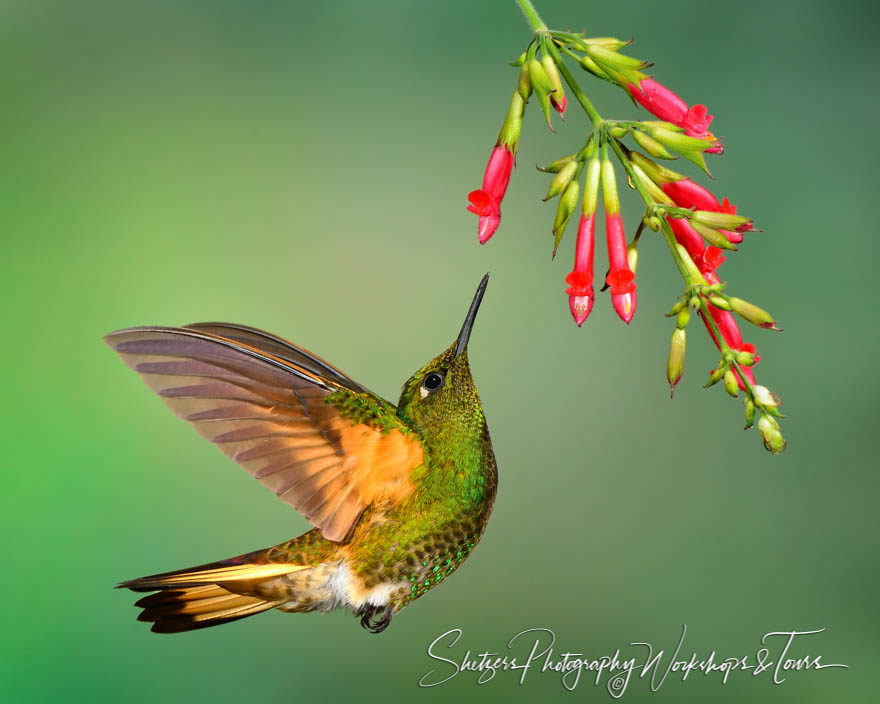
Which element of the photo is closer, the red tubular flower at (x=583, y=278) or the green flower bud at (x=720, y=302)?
the green flower bud at (x=720, y=302)

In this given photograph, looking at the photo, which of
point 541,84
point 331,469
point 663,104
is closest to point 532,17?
point 541,84

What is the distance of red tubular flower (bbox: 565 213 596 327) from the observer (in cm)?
67

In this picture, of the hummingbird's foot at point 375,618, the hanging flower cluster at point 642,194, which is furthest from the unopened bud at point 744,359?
the hummingbird's foot at point 375,618

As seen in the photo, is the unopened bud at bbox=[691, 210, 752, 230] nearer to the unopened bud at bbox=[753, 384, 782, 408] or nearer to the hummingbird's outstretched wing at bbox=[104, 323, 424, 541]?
the unopened bud at bbox=[753, 384, 782, 408]

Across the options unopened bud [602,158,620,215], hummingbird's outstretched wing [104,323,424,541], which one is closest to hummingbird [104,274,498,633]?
hummingbird's outstretched wing [104,323,424,541]

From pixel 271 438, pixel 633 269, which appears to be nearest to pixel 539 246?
pixel 633 269

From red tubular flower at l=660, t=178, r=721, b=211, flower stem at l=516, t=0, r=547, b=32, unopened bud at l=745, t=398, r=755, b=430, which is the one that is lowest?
unopened bud at l=745, t=398, r=755, b=430

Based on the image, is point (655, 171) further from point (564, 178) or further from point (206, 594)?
point (206, 594)

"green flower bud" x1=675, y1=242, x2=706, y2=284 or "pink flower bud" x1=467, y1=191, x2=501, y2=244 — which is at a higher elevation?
"pink flower bud" x1=467, y1=191, x2=501, y2=244

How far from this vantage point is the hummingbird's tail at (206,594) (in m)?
0.65

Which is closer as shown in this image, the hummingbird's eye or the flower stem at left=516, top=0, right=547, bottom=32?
the flower stem at left=516, top=0, right=547, bottom=32

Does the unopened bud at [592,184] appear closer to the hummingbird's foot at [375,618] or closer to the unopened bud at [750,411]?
the unopened bud at [750,411]

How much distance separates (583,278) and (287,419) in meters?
0.25

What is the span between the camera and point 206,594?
69 cm
